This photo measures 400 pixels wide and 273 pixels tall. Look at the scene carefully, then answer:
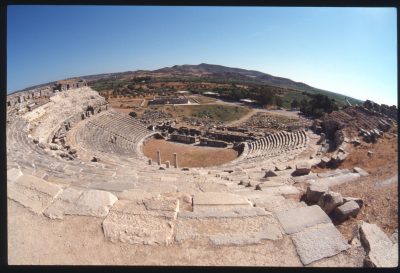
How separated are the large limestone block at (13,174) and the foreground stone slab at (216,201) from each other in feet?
13.6

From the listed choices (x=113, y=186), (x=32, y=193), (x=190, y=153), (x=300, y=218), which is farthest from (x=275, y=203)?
(x=190, y=153)

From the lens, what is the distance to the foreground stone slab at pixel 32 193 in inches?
230

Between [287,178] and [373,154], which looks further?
[373,154]

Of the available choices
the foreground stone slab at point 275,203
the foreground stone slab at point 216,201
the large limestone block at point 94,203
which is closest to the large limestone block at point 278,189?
the foreground stone slab at point 275,203

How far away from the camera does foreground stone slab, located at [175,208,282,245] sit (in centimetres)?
495

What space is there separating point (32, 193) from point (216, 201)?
386 centimetres

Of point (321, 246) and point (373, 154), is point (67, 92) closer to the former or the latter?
point (373, 154)

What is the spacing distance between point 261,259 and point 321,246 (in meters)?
1.03

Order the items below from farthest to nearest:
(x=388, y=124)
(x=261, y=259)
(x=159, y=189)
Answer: (x=388, y=124)
(x=159, y=189)
(x=261, y=259)

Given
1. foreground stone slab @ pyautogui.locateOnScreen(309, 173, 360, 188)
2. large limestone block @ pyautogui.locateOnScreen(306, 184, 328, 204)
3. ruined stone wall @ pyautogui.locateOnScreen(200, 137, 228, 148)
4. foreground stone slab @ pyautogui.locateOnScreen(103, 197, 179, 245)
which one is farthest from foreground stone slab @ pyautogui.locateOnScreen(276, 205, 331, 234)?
ruined stone wall @ pyautogui.locateOnScreen(200, 137, 228, 148)

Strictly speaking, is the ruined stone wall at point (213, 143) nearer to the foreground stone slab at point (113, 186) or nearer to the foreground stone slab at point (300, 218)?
the foreground stone slab at point (113, 186)

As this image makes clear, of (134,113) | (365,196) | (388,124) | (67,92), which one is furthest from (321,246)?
(134,113)

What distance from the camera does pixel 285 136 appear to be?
1032 inches

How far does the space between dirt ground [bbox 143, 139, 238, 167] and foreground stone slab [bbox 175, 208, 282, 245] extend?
18.0 metres
